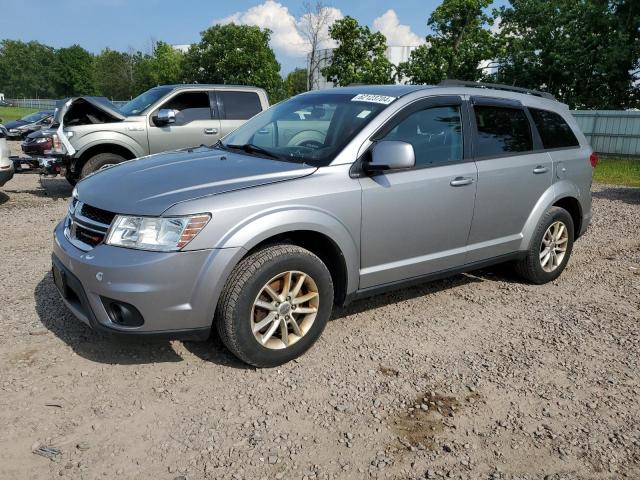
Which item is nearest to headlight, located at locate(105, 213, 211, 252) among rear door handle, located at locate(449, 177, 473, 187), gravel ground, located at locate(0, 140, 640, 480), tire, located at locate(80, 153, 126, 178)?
gravel ground, located at locate(0, 140, 640, 480)

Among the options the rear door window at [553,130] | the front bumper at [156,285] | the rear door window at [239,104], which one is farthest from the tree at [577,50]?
the front bumper at [156,285]

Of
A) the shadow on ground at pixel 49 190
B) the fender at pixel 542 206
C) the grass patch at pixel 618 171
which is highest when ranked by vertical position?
the fender at pixel 542 206

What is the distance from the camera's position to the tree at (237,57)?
A: 50125 millimetres

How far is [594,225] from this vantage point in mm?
8094

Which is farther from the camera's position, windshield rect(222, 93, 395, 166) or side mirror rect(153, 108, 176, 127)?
side mirror rect(153, 108, 176, 127)

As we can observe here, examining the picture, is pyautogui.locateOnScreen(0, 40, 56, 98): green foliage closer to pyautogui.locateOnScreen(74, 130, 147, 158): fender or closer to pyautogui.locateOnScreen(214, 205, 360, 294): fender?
pyautogui.locateOnScreen(74, 130, 147, 158): fender

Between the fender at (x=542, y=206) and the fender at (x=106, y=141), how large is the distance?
632 centimetres

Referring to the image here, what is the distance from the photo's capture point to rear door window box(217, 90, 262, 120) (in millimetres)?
9336

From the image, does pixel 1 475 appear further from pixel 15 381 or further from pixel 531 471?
pixel 531 471

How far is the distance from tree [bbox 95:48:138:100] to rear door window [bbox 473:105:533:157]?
263 feet

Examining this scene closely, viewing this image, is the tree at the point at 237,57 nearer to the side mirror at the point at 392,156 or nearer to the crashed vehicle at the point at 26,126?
the crashed vehicle at the point at 26,126

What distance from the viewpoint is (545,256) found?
515cm

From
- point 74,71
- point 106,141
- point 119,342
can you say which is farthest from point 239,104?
point 74,71

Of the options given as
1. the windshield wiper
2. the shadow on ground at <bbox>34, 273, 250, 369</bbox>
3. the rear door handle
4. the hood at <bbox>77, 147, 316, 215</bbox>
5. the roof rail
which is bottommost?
the shadow on ground at <bbox>34, 273, 250, 369</bbox>
